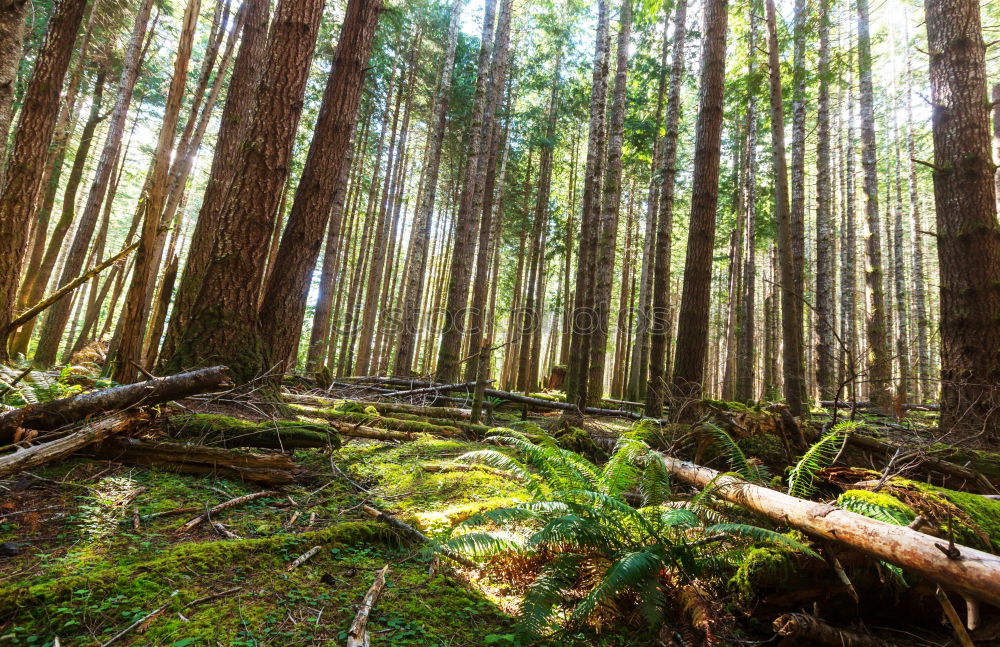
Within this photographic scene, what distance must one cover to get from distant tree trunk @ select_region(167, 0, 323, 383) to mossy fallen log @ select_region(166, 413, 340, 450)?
3.93 feet

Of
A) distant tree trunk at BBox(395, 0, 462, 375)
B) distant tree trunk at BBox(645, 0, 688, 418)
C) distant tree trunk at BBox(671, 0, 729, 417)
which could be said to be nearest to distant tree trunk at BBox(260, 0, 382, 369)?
distant tree trunk at BBox(671, 0, 729, 417)

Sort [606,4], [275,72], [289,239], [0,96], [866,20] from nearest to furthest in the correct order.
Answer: [0,96], [275,72], [289,239], [606,4], [866,20]

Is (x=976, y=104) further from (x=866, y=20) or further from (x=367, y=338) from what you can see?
(x=367, y=338)

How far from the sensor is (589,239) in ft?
34.3

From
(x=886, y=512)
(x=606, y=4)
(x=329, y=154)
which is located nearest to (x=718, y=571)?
(x=886, y=512)

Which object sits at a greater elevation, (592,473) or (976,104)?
(976,104)

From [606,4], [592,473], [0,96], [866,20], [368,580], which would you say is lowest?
[368,580]

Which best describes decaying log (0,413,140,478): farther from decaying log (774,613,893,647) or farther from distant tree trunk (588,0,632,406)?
distant tree trunk (588,0,632,406)

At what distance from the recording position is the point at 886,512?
2.31 meters

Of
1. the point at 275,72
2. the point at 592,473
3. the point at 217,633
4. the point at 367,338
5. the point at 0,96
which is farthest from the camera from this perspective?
the point at 367,338

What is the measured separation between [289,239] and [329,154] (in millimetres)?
1241

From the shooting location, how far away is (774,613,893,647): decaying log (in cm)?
204

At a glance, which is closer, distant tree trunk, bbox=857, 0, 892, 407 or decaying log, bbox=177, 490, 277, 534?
decaying log, bbox=177, 490, 277, 534

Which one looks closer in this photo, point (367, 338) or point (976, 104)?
point (976, 104)
